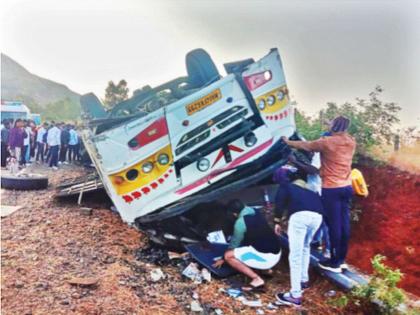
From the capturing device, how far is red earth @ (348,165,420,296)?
6.49ft

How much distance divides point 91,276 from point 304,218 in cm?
126

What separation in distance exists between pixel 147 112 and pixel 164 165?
355 mm

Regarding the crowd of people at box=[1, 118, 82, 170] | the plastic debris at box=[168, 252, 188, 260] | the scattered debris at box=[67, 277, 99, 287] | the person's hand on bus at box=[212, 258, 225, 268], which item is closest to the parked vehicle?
the crowd of people at box=[1, 118, 82, 170]

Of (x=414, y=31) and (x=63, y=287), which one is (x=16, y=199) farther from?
(x=414, y=31)

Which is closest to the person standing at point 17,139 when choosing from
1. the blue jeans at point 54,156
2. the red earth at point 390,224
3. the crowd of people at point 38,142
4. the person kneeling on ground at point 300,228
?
the crowd of people at point 38,142

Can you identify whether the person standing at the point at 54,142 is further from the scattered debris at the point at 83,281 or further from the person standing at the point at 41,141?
the scattered debris at the point at 83,281

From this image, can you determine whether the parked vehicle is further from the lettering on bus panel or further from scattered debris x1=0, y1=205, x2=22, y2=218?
the lettering on bus panel

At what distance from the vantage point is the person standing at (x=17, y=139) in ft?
8.15

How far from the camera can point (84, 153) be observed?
9.71 ft

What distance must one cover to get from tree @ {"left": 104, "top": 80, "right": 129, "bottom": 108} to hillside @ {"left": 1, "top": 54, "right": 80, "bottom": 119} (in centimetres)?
20

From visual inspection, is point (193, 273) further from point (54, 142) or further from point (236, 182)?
point (54, 142)

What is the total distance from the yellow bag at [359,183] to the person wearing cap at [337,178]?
0.04m

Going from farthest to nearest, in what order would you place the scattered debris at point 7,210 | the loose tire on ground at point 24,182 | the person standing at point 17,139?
the loose tire on ground at point 24,182 < the person standing at point 17,139 < the scattered debris at point 7,210

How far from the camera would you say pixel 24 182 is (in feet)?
8.72
